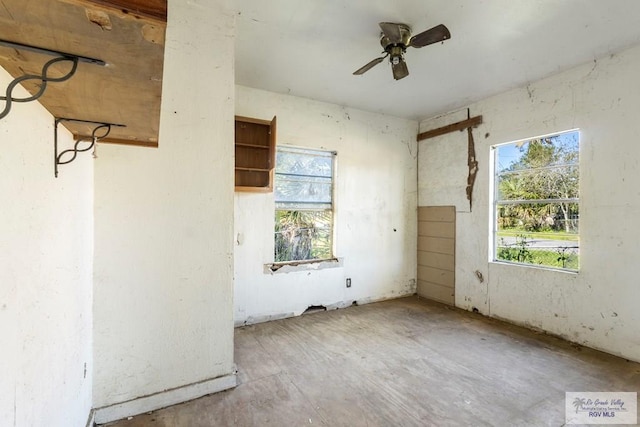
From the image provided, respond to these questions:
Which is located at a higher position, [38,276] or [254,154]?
[254,154]

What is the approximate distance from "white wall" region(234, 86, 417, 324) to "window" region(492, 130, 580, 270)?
1.32 meters

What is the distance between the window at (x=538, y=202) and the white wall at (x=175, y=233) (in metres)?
3.35

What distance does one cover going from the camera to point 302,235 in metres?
3.98

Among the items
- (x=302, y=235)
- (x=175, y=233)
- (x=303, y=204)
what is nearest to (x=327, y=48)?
(x=303, y=204)

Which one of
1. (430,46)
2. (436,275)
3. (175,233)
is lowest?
(436,275)

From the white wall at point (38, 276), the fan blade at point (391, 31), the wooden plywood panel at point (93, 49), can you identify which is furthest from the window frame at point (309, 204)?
the wooden plywood panel at point (93, 49)

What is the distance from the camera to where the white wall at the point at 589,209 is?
2.70m

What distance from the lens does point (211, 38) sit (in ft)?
6.98

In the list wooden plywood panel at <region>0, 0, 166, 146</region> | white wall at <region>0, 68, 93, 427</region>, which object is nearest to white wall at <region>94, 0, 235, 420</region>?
white wall at <region>0, 68, 93, 427</region>

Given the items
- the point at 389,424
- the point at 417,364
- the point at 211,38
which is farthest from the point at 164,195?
the point at 417,364

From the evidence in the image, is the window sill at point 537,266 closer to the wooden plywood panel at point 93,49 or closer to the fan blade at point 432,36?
the fan blade at point 432,36

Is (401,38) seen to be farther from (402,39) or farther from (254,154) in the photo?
(254,154)

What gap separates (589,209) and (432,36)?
2368 millimetres

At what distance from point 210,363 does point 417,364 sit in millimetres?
1691
